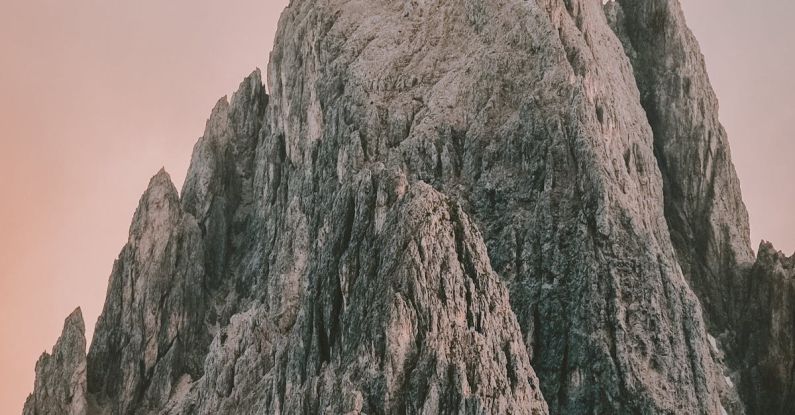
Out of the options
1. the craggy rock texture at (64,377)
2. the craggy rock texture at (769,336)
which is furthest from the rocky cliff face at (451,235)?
the craggy rock texture at (64,377)

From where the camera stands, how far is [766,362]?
94.4 m

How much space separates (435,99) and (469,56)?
561 centimetres

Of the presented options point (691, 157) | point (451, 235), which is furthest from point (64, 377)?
point (691, 157)

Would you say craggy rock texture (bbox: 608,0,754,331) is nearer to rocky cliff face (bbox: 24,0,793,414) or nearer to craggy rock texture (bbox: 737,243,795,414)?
rocky cliff face (bbox: 24,0,793,414)

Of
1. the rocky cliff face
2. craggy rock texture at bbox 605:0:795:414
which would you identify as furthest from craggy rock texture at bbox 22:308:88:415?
craggy rock texture at bbox 605:0:795:414

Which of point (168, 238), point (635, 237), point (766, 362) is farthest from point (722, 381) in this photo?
point (168, 238)

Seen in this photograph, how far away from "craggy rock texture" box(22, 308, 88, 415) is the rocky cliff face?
655mm

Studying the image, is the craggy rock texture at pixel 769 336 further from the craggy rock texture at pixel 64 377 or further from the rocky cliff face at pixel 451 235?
the craggy rock texture at pixel 64 377

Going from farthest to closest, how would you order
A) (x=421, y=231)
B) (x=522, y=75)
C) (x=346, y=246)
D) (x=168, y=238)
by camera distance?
(x=168, y=238) → (x=522, y=75) → (x=346, y=246) → (x=421, y=231)

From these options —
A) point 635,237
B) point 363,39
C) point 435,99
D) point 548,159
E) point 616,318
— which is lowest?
point 616,318

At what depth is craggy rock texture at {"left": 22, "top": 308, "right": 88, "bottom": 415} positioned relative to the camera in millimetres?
98750

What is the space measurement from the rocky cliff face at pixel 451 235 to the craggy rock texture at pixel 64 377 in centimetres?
65

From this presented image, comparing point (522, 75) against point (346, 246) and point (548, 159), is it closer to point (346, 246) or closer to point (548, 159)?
point (548, 159)

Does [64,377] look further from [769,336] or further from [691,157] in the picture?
[691,157]
